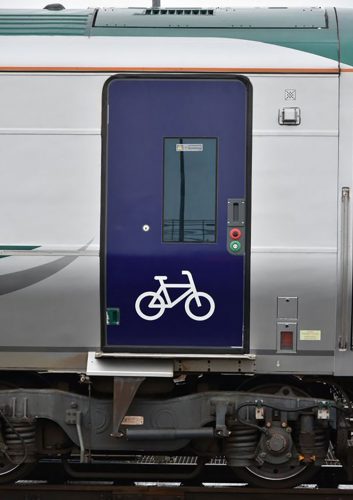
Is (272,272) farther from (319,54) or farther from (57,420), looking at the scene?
(57,420)

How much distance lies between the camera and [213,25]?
5.67 m

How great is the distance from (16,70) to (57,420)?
272 cm

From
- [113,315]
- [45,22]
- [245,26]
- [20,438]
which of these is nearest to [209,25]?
[245,26]

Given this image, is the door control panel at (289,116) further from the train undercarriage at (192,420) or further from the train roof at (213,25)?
the train undercarriage at (192,420)

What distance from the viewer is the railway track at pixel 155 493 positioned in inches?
230

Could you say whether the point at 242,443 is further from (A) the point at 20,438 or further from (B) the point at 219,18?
(B) the point at 219,18

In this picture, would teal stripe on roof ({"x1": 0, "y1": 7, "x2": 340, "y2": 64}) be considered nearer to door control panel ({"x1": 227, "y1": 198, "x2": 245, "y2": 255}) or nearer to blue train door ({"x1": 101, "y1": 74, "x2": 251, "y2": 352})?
blue train door ({"x1": 101, "y1": 74, "x2": 251, "y2": 352})

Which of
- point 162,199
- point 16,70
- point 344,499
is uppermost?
point 16,70

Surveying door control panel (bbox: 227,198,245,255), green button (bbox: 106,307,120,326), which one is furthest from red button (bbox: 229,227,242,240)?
green button (bbox: 106,307,120,326)

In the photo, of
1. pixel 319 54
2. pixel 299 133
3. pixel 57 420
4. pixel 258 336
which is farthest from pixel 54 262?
pixel 319 54

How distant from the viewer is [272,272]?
17.6ft

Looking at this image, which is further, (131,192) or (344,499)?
(344,499)

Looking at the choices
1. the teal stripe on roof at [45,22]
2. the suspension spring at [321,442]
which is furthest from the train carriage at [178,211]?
the suspension spring at [321,442]

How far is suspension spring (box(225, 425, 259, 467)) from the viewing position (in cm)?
565
